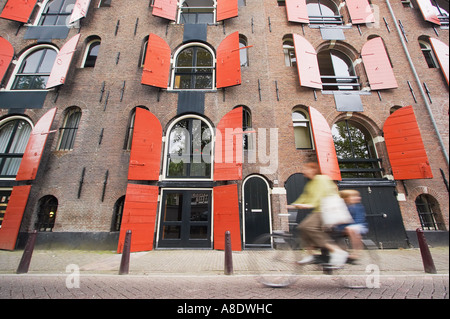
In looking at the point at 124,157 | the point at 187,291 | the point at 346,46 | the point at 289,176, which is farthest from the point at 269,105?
the point at 187,291

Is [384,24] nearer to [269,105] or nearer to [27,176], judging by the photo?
[269,105]

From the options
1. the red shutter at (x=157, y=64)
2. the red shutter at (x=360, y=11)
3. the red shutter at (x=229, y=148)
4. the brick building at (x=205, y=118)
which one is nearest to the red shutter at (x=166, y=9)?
the brick building at (x=205, y=118)

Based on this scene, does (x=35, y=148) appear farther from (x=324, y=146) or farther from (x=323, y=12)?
(x=323, y=12)

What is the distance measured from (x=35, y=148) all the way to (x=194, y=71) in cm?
765

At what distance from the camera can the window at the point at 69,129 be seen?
8.70 metres

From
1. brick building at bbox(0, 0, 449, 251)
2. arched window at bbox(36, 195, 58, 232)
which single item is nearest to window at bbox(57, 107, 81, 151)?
brick building at bbox(0, 0, 449, 251)

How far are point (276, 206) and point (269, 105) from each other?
15.0 feet

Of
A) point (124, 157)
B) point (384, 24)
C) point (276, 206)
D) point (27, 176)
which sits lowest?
point (276, 206)

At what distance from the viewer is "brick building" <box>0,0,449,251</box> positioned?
295 inches

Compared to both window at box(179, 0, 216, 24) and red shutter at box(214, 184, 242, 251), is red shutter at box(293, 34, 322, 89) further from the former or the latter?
red shutter at box(214, 184, 242, 251)

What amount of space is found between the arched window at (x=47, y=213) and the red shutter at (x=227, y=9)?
39.0 ft

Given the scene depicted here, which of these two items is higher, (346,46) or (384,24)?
(384,24)

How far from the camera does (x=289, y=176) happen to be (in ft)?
26.3

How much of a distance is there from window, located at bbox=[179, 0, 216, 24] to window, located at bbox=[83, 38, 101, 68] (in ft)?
15.9
